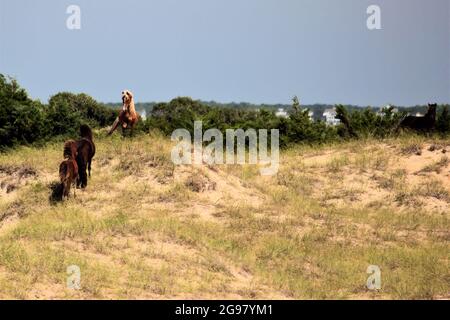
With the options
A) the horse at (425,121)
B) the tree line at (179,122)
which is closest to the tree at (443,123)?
the tree line at (179,122)

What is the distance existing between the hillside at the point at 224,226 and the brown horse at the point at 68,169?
1.45ft

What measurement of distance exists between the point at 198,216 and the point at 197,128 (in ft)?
43.5

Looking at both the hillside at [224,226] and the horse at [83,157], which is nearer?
the hillside at [224,226]

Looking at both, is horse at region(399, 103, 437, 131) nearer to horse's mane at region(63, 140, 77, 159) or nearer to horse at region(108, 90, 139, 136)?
horse at region(108, 90, 139, 136)

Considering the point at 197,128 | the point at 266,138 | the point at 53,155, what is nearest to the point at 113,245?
the point at 53,155

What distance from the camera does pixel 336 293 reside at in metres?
12.5

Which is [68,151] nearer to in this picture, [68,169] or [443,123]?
[68,169]

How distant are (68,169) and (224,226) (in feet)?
13.2

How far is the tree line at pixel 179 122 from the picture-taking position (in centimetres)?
2559

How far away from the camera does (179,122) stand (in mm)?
31438

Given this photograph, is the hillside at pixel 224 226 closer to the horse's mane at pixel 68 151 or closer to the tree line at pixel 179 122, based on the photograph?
the horse's mane at pixel 68 151

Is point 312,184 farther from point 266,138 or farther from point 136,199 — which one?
point 266,138
